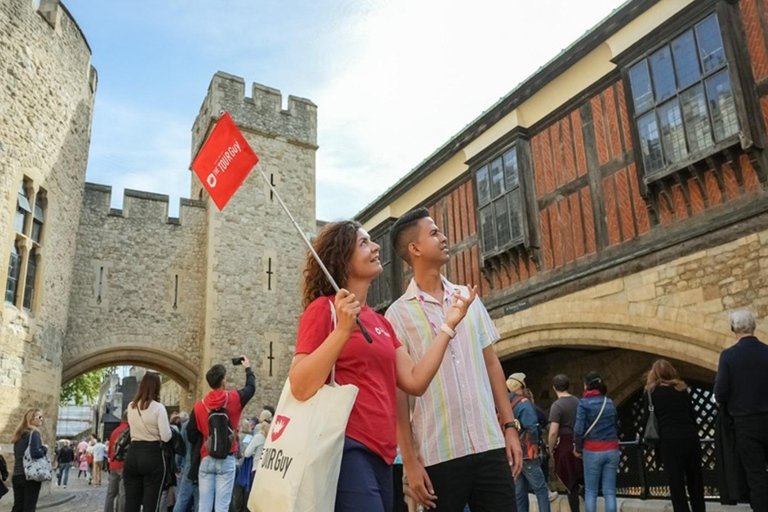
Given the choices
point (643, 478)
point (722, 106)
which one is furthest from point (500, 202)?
point (643, 478)

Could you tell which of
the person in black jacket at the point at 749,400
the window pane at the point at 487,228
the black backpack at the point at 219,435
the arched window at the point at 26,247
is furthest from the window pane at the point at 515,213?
the arched window at the point at 26,247

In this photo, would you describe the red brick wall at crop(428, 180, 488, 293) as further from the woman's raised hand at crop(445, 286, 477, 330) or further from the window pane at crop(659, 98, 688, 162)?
the woman's raised hand at crop(445, 286, 477, 330)

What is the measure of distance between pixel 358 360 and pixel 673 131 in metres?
6.85

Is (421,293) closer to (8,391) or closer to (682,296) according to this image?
(682,296)

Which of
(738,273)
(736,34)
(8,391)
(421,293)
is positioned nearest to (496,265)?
(738,273)

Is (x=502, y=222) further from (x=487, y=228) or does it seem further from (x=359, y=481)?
(x=359, y=481)

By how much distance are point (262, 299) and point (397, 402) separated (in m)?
16.0

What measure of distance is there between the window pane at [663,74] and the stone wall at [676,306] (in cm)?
208

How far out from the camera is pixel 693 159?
713 cm

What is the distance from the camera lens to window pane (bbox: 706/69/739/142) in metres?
6.76

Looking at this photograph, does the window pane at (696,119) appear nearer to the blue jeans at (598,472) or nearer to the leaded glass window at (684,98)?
the leaded glass window at (684,98)

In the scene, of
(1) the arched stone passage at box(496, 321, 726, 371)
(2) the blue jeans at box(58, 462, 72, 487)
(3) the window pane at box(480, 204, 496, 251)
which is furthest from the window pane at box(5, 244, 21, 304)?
(1) the arched stone passage at box(496, 321, 726, 371)

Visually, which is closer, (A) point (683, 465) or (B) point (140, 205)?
(A) point (683, 465)

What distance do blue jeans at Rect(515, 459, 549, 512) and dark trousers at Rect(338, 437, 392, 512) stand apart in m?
4.33
